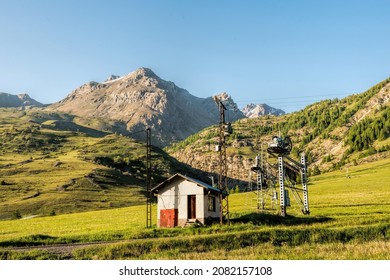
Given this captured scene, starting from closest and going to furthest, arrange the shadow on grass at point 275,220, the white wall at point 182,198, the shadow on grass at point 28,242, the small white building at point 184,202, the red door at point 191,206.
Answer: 1. the shadow on grass at point 28,242
2. the shadow on grass at point 275,220
3. the white wall at point 182,198
4. the small white building at point 184,202
5. the red door at point 191,206

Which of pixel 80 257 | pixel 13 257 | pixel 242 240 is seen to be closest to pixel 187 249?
pixel 242 240

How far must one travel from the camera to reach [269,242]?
97.0ft

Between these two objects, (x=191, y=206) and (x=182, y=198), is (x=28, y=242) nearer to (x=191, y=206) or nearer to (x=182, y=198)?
(x=182, y=198)

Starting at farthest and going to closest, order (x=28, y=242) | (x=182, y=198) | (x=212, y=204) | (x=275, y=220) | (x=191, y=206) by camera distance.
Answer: (x=212, y=204)
(x=182, y=198)
(x=191, y=206)
(x=275, y=220)
(x=28, y=242)

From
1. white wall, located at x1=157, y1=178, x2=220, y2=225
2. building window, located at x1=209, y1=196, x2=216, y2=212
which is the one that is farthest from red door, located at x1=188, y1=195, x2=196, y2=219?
building window, located at x1=209, y1=196, x2=216, y2=212

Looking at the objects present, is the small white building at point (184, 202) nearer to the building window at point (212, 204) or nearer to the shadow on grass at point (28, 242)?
the building window at point (212, 204)

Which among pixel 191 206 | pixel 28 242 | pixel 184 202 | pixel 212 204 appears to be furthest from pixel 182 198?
pixel 28 242

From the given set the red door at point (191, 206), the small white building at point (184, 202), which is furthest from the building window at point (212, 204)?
the red door at point (191, 206)

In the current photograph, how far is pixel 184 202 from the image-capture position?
5081cm

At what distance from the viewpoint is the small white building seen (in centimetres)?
4975

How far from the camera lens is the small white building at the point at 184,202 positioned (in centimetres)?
4975

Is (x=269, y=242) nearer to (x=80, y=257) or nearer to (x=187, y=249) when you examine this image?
(x=187, y=249)
